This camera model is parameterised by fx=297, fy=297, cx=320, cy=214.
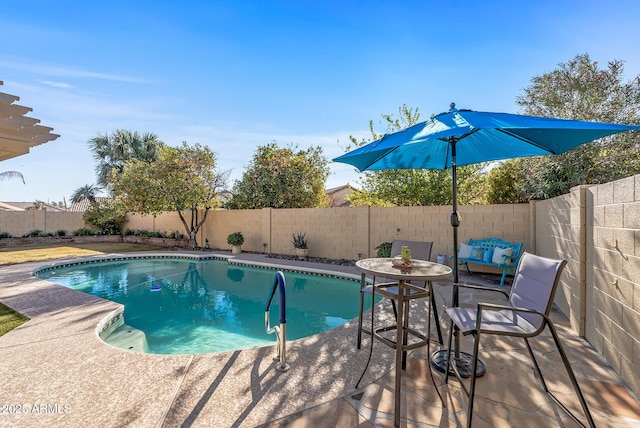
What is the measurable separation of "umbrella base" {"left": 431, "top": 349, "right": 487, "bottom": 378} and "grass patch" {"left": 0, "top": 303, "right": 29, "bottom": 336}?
5620 mm

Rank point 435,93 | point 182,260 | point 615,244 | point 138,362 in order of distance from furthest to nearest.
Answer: point 182,260 < point 435,93 < point 138,362 < point 615,244

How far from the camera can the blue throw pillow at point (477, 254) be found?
23.7 ft

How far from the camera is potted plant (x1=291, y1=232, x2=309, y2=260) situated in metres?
11.3

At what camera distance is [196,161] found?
45.2ft

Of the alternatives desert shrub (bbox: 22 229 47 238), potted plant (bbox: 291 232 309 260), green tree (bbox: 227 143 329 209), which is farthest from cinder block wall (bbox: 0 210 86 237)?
potted plant (bbox: 291 232 309 260)

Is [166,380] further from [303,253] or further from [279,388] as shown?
[303,253]

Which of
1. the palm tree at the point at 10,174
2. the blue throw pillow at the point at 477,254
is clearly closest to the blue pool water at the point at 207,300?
the blue throw pillow at the point at 477,254

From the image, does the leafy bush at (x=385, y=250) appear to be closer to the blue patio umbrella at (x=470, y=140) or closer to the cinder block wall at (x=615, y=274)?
the blue patio umbrella at (x=470, y=140)

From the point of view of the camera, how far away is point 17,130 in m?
5.40

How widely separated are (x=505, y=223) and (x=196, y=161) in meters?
12.5

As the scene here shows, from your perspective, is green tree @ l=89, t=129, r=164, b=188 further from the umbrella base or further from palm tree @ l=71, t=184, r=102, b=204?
the umbrella base

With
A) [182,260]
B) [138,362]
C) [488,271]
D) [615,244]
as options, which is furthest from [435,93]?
[182,260]

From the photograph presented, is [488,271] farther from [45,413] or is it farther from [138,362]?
[45,413]

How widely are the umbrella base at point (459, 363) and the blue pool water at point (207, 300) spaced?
2482 millimetres
